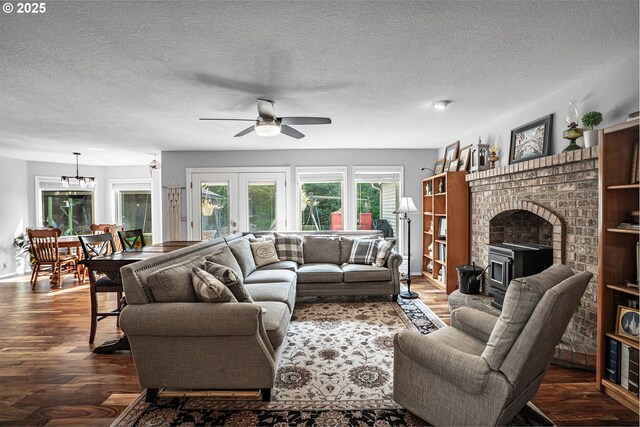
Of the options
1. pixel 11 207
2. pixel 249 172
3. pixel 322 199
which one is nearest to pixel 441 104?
pixel 322 199

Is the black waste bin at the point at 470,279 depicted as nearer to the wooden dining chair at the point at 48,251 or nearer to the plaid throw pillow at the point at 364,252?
the plaid throw pillow at the point at 364,252

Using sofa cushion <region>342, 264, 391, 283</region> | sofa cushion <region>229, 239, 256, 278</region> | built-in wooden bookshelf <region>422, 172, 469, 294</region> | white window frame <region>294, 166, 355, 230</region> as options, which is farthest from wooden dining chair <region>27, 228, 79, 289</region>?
built-in wooden bookshelf <region>422, 172, 469, 294</region>

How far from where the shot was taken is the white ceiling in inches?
71.1

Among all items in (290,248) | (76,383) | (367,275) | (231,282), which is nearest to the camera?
(231,282)

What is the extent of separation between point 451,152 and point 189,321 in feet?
15.5

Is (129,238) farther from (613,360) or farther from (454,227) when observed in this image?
(613,360)

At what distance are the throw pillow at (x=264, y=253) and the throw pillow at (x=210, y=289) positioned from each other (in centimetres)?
215

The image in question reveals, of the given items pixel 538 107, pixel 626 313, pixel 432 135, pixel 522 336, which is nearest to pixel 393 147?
pixel 432 135

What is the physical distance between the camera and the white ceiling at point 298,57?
1.81m

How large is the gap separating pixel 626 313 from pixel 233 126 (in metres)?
4.21

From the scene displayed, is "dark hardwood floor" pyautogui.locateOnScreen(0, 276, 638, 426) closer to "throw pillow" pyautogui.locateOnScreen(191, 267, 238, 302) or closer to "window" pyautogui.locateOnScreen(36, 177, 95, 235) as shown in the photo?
"throw pillow" pyautogui.locateOnScreen(191, 267, 238, 302)

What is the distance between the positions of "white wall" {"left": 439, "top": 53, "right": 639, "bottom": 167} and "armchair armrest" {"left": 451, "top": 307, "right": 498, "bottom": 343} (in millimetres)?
1851

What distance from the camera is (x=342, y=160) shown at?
5895mm

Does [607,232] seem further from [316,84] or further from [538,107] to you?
[316,84]
